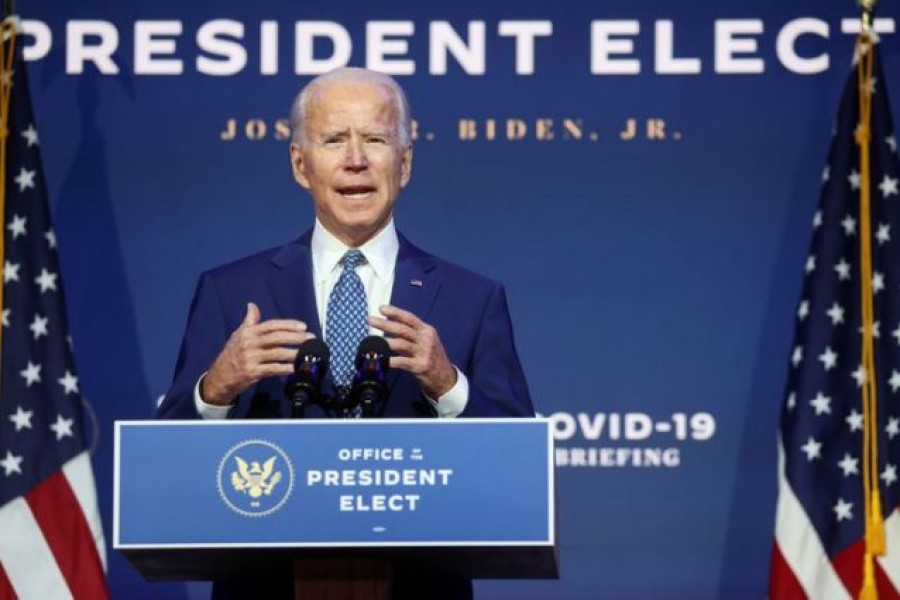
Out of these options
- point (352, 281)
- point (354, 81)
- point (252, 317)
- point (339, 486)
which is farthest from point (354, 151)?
point (339, 486)

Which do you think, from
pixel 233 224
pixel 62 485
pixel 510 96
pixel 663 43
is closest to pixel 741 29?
pixel 663 43

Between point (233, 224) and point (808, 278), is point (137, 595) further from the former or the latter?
point (808, 278)

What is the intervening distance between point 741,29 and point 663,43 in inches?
9.2

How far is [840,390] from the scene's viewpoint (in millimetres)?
5258

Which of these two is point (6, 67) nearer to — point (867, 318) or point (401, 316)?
point (867, 318)

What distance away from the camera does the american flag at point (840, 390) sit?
5.18 m

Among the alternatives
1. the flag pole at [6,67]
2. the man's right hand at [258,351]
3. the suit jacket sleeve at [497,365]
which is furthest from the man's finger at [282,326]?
the flag pole at [6,67]

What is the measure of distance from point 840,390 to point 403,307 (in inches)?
76.0

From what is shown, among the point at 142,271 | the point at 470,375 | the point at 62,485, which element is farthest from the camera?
the point at 142,271

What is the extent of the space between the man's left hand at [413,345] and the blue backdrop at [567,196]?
2270 mm

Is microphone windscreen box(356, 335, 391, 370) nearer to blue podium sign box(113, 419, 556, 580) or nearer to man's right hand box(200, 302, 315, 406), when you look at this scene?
man's right hand box(200, 302, 315, 406)

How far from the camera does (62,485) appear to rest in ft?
17.2

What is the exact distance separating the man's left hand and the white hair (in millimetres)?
712

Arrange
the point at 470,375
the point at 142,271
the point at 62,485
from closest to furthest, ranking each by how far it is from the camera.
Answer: the point at 470,375 → the point at 62,485 → the point at 142,271
